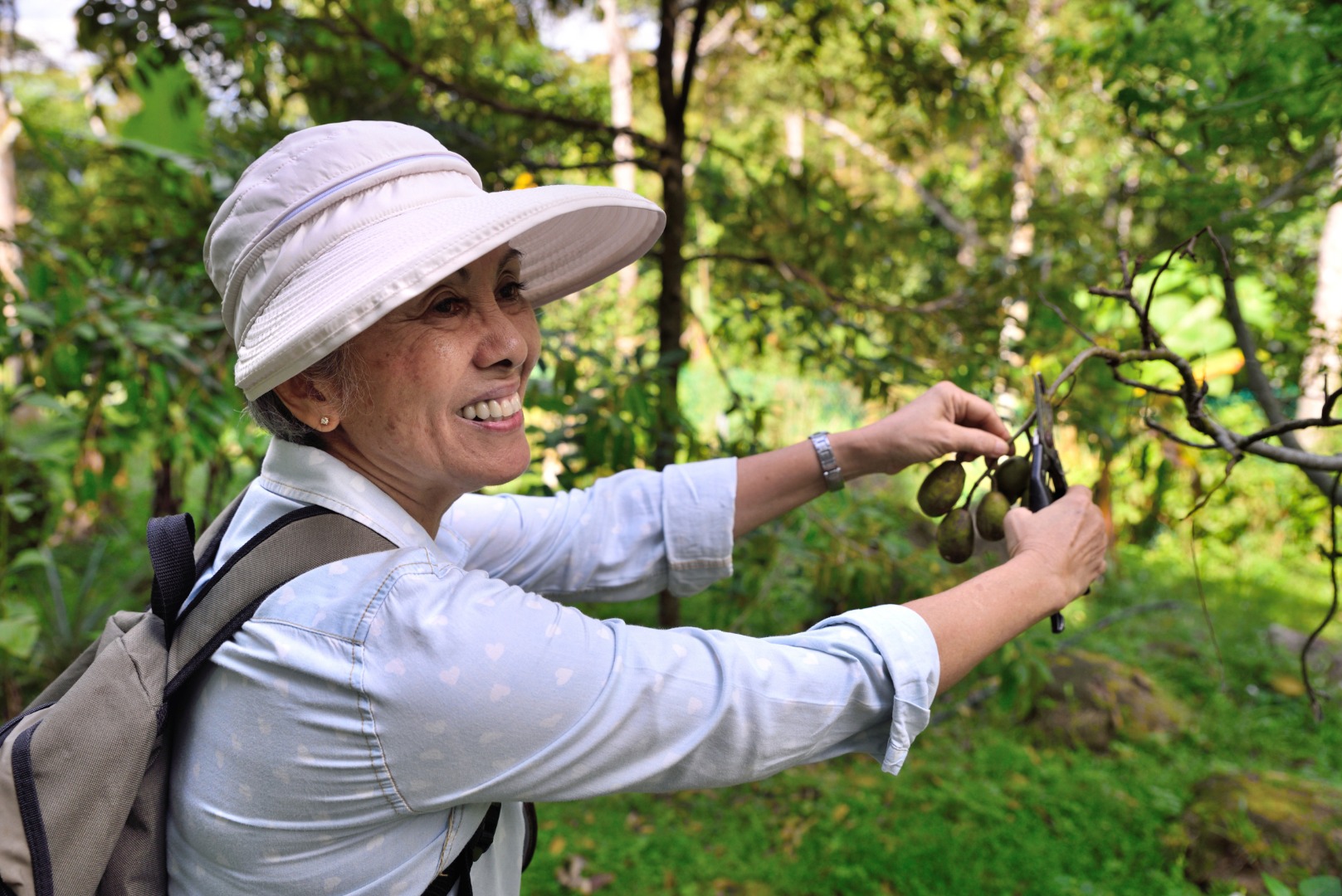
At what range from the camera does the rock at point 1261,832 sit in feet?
9.95

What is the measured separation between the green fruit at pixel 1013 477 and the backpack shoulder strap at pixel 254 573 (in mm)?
957

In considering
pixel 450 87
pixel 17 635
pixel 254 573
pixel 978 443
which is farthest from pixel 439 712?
pixel 450 87

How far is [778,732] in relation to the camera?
1083mm

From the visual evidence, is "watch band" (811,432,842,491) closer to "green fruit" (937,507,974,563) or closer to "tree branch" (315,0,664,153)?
"green fruit" (937,507,974,563)

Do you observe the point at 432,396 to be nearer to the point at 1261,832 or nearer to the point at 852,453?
the point at 852,453

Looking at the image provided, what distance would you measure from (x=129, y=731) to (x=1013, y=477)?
1.26m

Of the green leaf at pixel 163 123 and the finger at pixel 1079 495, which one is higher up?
the finger at pixel 1079 495

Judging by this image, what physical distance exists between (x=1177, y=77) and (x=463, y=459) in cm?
206

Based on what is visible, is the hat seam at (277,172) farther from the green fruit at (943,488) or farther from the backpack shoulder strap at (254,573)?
the green fruit at (943,488)

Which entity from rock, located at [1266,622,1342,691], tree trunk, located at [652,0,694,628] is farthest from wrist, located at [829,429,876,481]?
rock, located at [1266,622,1342,691]

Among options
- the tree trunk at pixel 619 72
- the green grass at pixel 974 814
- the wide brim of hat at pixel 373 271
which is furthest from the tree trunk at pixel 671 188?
the tree trunk at pixel 619 72

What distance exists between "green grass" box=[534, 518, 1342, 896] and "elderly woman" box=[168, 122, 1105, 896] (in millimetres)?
1653

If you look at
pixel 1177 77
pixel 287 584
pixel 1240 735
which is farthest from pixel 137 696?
pixel 1240 735

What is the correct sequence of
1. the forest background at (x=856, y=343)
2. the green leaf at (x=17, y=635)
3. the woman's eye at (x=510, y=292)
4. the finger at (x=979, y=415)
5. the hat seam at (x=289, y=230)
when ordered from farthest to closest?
the green leaf at (x=17, y=635)
the forest background at (x=856, y=343)
the finger at (x=979, y=415)
the woman's eye at (x=510, y=292)
the hat seam at (x=289, y=230)
